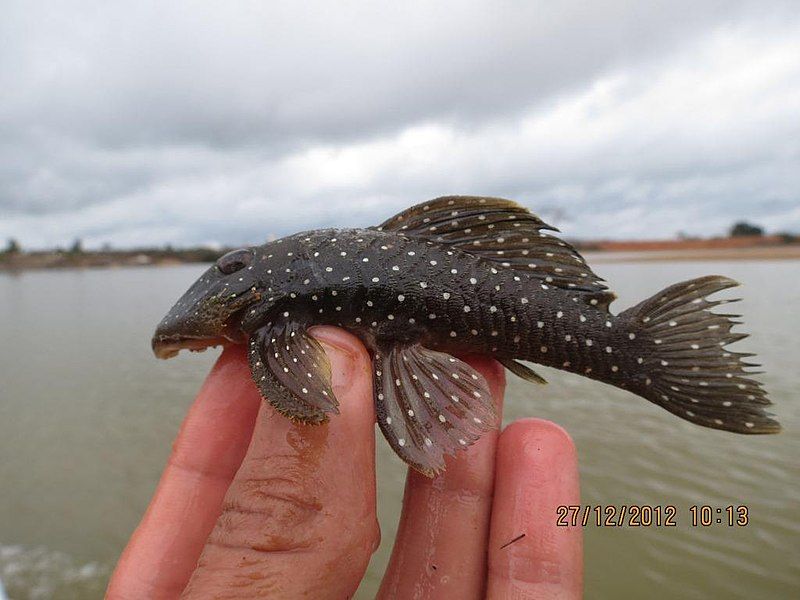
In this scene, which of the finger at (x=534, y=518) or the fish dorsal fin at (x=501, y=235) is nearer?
the finger at (x=534, y=518)

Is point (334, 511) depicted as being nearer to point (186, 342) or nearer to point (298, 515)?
point (298, 515)

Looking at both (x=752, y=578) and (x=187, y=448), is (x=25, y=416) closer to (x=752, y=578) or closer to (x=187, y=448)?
(x=187, y=448)

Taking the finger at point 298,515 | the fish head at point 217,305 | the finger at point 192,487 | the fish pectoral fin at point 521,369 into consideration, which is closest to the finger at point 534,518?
the fish pectoral fin at point 521,369

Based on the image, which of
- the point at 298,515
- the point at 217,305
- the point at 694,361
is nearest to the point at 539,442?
the point at 694,361

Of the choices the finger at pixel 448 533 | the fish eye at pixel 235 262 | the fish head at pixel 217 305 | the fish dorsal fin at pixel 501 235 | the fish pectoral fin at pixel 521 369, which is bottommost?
the finger at pixel 448 533

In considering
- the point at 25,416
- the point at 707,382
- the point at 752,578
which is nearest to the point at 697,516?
the point at 752,578

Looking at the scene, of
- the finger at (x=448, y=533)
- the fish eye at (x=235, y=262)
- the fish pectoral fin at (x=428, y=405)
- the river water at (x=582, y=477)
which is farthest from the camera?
the river water at (x=582, y=477)

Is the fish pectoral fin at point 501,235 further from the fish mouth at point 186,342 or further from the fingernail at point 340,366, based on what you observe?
the fish mouth at point 186,342
